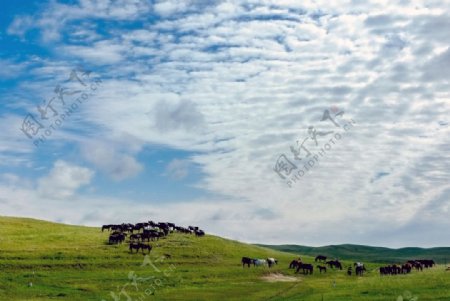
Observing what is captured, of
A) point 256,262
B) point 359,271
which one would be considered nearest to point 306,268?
point 256,262

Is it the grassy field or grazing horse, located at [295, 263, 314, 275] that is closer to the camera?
the grassy field

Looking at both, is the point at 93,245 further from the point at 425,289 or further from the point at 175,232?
the point at 425,289

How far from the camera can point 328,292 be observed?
1734 inches

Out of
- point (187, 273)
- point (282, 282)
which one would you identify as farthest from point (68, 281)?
point (282, 282)

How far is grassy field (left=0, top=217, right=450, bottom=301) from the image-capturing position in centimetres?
4359

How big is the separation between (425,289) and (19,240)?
48.6 metres

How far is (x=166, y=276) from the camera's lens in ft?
172

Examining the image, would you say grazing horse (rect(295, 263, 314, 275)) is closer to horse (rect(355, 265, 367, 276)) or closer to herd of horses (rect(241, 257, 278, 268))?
herd of horses (rect(241, 257, 278, 268))

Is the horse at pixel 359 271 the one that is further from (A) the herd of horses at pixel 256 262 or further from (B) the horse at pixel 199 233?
(B) the horse at pixel 199 233

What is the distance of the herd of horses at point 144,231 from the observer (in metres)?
68.8

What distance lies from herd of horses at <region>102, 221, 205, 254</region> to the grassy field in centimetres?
181

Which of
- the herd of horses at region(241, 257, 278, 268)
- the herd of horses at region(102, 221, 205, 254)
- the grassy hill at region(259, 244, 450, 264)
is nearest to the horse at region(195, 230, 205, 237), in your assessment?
the herd of horses at region(102, 221, 205, 254)

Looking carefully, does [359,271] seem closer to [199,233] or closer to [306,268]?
[306,268]

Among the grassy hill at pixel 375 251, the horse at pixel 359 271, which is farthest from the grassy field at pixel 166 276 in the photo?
the grassy hill at pixel 375 251
